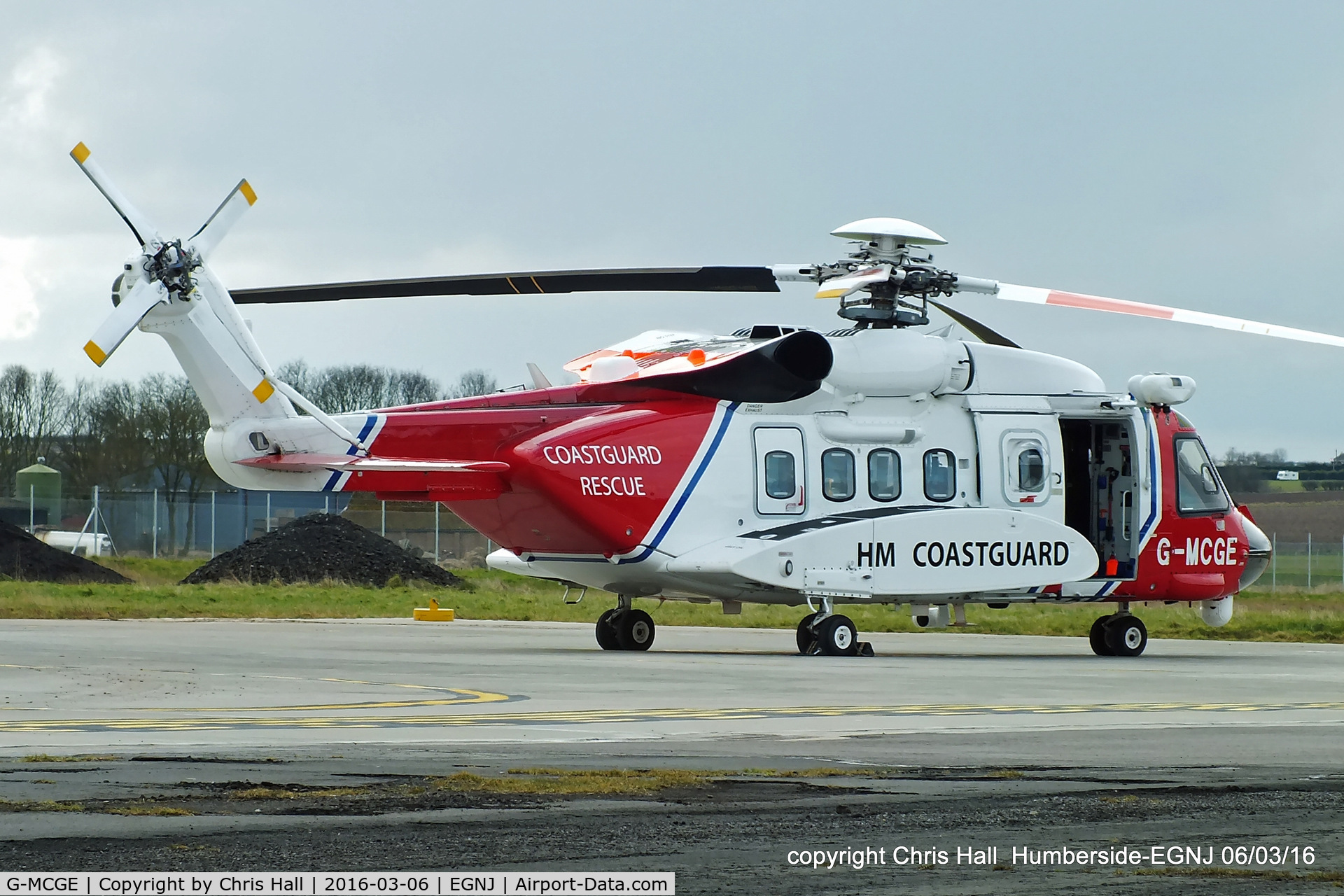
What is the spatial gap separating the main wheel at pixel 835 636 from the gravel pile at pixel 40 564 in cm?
3403

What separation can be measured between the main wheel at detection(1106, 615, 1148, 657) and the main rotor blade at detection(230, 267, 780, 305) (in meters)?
8.25

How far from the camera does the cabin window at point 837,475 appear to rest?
80.0 ft

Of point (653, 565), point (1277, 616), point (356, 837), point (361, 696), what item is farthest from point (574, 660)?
point (1277, 616)

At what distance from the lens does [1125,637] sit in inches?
1041

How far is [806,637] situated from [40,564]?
35.0m

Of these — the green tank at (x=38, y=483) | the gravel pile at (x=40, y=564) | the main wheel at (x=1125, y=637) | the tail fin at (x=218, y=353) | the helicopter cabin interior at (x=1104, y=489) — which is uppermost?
the green tank at (x=38, y=483)

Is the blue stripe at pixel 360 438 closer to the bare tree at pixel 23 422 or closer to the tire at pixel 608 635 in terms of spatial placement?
the tire at pixel 608 635

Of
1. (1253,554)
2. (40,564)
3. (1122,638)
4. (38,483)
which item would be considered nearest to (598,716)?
(1122,638)

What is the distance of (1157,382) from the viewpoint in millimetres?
26625

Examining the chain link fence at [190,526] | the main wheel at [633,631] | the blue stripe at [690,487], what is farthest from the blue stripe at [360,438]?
the chain link fence at [190,526]

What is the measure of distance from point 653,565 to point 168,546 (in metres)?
49.1

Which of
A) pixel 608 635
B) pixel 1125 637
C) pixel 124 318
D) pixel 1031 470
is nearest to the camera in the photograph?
pixel 124 318

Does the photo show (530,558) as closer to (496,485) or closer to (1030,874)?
(496,485)

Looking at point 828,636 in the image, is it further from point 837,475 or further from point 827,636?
point 837,475
